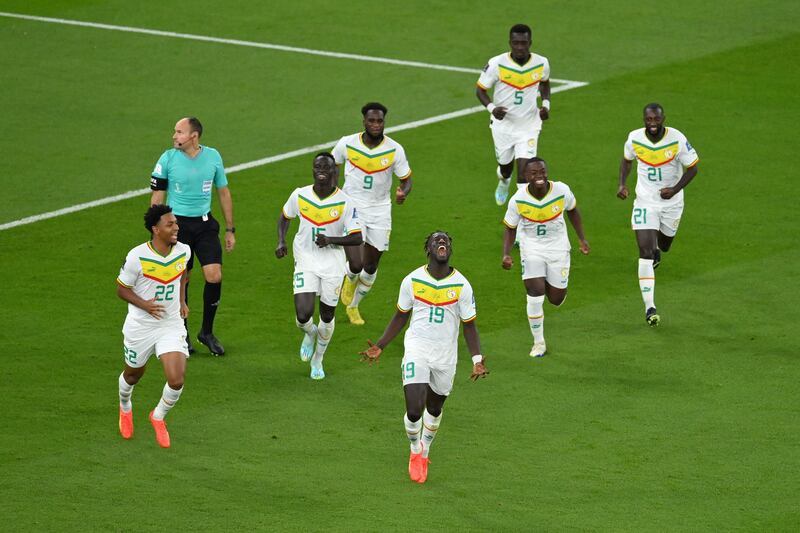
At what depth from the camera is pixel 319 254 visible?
1580 cm

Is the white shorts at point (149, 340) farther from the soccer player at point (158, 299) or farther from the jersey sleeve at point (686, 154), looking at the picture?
the jersey sleeve at point (686, 154)

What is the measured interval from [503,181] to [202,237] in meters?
6.63

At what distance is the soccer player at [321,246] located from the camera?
15.7 meters

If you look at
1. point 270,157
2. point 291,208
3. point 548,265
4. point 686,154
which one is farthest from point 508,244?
point 270,157

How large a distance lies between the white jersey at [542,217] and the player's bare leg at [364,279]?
2.07 meters

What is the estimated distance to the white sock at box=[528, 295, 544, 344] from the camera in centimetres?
1655

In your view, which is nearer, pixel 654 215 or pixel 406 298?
pixel 406 298

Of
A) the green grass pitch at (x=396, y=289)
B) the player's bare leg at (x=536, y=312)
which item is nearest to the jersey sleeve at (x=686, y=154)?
the green grass pitch at (x=396, y=289)

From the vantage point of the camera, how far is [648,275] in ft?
57.5

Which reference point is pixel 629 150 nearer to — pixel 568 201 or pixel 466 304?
pixel 568 201

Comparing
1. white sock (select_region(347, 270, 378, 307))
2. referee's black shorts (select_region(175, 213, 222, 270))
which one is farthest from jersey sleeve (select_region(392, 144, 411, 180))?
referee's black shorts (select_region(175, 213, 222, 270))

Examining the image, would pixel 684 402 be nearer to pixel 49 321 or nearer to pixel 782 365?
pixel 782 365

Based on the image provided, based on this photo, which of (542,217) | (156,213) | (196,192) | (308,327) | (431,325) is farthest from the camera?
(542,217)

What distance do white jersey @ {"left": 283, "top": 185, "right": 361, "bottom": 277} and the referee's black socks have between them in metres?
1.12
